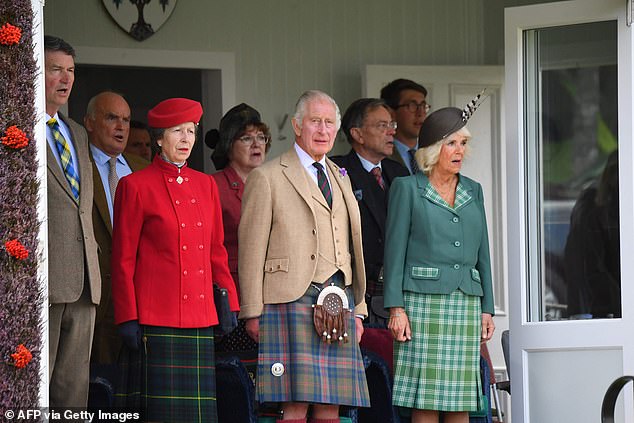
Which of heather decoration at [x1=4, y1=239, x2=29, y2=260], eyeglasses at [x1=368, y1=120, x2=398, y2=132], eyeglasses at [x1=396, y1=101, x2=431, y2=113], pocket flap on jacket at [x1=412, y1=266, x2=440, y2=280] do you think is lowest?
pocket flap on jacket at [x1=412, y1=266, x2=440, y2=280]

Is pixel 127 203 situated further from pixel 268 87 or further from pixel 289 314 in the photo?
pixel 268 87

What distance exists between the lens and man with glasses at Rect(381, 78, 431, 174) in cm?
871

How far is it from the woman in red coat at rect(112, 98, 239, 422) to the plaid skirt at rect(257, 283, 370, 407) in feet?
0.86

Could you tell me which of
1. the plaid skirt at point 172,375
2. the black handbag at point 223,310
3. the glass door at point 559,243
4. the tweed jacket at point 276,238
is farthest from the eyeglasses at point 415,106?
the plaid skirt at point 172,375

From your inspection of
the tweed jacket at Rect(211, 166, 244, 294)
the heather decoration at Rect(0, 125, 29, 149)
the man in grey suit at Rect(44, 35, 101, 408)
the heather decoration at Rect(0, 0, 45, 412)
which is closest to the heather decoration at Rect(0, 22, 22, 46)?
the heather decoration at Rect(0, 0, 45, 412)

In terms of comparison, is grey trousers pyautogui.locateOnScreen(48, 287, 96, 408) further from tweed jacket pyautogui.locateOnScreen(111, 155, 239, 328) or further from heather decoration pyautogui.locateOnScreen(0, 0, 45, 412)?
heather decoration pyautogui.locateOnScreen(0, 0, 45, 412)

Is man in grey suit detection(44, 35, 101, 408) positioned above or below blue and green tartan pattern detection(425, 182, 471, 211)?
below

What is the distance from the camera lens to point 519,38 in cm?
727

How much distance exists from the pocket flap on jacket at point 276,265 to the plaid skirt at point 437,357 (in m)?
0.67

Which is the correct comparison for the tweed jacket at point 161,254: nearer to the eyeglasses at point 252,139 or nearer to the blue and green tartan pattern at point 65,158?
the blue and green tartan pattern at point 65,158

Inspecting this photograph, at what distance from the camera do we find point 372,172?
7938 millimetres

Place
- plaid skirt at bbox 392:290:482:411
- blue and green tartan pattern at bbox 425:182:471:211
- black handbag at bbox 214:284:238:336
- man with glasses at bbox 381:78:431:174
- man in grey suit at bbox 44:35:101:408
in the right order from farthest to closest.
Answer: man with glasses at bbox 381:78:431:174
blue and green tartan pattern at bbox 425:182:471:211
plaid skirt at bbox 392:290:482:411
black handbag at bbox 214:284:238:336
man in grey suit at bbox 44:35:101:408

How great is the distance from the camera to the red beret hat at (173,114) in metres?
6.45

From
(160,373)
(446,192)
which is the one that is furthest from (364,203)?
(160,373)
